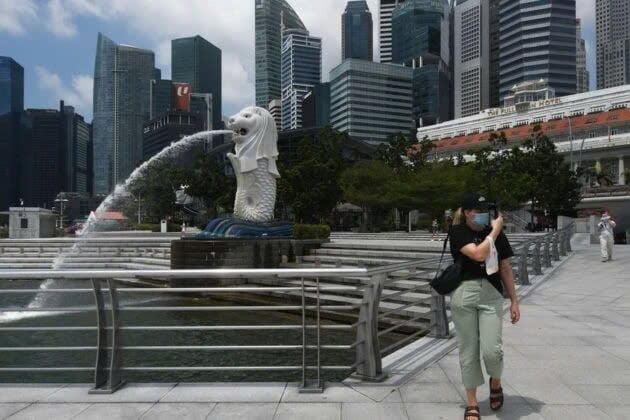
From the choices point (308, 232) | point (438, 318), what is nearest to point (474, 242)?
point (438, 318)

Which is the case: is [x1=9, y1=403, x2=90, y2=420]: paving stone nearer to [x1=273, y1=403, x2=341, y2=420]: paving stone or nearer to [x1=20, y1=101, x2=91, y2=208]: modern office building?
[x1=273, y1=403, x2=341, y2=420]: paving stone

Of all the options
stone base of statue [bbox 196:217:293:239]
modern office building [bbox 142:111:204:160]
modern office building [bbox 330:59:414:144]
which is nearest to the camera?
stone base of statue [bbox 196:217:293:239]

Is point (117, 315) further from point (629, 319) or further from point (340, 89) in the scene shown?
point (340, 89)

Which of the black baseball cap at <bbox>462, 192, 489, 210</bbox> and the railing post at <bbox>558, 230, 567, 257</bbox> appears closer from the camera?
the black baseball cap at <bbox>462, 192, 489, 210</bbox>

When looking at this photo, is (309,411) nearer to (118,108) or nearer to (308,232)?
(308,232)

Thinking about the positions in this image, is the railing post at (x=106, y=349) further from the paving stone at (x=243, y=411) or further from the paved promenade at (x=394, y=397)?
the paving stone at (x=243, y=411)

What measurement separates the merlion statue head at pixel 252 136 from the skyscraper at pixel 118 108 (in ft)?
367

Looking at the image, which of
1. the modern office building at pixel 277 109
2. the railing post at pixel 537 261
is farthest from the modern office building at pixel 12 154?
the railing post at pixel 537 261

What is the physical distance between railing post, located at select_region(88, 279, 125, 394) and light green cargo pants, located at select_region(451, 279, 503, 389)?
122 inches

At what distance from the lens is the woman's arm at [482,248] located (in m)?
3.82

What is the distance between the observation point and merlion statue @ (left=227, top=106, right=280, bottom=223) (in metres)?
19.9

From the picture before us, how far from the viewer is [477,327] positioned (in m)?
3.98

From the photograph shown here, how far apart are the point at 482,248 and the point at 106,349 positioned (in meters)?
3.60

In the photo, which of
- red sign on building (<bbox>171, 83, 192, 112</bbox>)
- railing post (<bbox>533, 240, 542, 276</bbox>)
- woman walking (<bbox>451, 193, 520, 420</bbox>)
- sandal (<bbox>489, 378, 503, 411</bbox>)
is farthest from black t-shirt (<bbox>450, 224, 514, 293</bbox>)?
red sign on building (<bbox>171, 83, 192, 112</bbox>)
